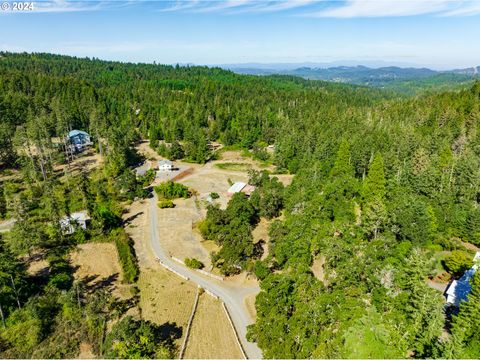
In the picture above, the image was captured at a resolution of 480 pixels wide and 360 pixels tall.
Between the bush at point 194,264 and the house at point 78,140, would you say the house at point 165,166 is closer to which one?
the house at point 78,140

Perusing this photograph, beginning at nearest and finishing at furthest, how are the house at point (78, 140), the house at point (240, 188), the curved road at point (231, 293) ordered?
the curved road at point (231, 293) < the house at point (240, 188) < the house at point (78, 140)

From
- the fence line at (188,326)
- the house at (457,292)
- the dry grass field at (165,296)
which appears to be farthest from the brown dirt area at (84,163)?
the house at (457,292)

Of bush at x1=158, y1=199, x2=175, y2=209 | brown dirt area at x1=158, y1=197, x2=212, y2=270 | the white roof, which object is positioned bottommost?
brown dirt area at x1=158, y1=197, x2=212, y2=270

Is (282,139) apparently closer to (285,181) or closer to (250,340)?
(285,181)

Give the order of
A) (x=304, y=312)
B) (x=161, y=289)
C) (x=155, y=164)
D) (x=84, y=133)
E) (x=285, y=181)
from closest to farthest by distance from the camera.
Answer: (x=304, y=312) → (x=161, y=289) → (x=285, y=181) → (x=155, y=164) → (x=84, y=133)

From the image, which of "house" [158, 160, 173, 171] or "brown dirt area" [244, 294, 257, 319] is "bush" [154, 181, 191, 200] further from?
"brown dirt area" [244, 294, 257, 319]

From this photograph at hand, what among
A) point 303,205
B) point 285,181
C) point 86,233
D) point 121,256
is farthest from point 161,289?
point 285,181

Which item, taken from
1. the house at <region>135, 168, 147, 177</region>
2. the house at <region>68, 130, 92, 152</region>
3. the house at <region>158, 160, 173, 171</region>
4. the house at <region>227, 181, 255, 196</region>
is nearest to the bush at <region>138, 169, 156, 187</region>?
the house at <region>135, 168, 147, 177</region>
